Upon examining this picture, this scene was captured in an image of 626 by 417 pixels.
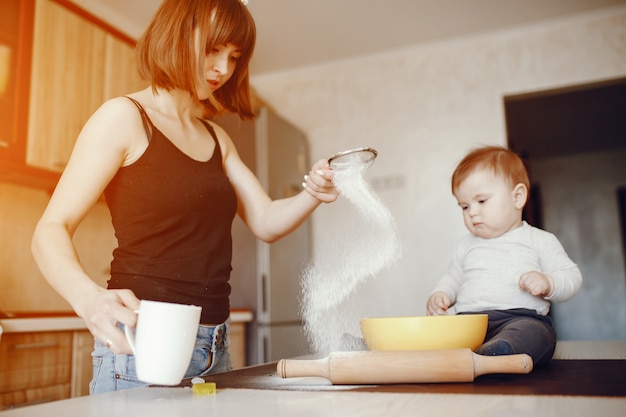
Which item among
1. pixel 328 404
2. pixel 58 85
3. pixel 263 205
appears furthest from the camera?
pixel 58 85

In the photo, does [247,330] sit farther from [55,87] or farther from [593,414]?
[593,414]

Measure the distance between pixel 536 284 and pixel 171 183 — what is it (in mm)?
750

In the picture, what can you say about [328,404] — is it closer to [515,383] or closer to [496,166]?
[515,383]

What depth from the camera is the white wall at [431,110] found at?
120 inches

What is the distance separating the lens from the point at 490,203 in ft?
4.91

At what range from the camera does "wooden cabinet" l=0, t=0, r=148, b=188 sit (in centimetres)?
213

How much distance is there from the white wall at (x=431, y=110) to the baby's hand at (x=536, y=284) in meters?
1.91

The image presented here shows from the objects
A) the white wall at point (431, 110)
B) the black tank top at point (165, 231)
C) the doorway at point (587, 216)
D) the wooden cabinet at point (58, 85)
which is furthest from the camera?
the doorway at point (587, 216)

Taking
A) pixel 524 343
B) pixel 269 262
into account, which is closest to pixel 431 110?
pixel 269 262

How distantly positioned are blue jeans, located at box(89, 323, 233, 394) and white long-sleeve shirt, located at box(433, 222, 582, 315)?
2.21 feet

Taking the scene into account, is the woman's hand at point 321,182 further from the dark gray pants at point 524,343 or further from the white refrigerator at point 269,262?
the white refrigerator at point 269,262

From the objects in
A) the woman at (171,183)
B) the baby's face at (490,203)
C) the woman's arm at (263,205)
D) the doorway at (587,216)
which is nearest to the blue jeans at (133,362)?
the woman at (171,183)

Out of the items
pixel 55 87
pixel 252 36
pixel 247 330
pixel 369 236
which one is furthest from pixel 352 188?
pixel 247 330

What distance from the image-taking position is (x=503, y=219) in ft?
4.92
